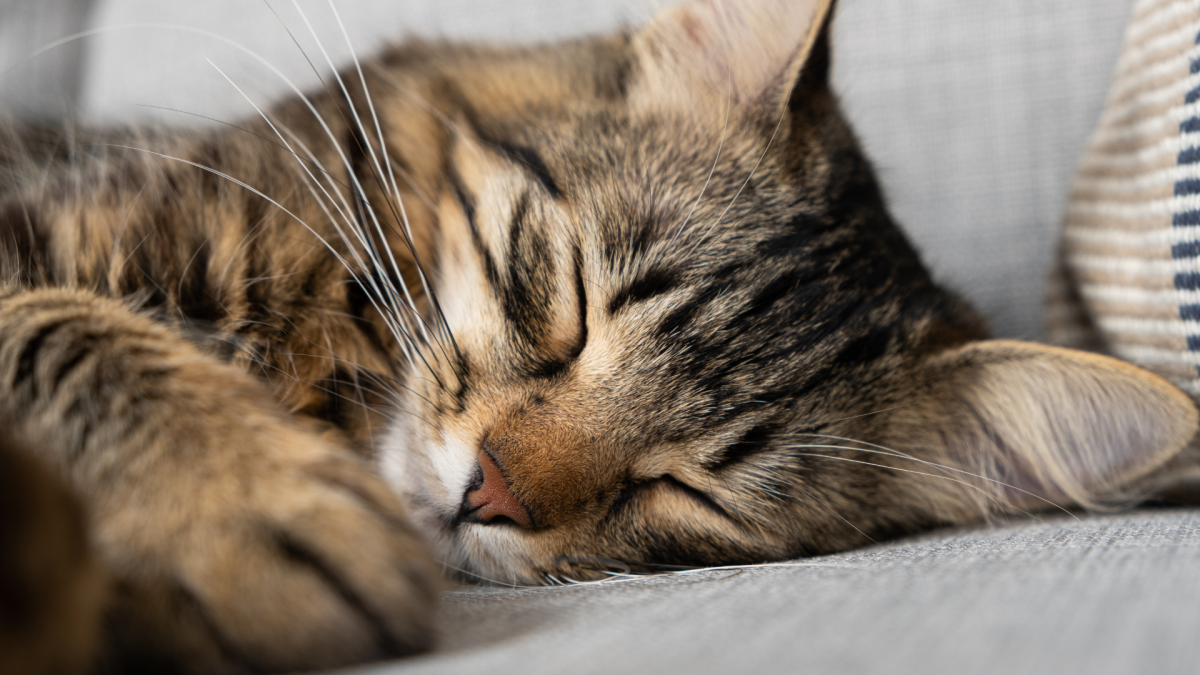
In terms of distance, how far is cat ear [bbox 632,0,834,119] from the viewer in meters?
0.94

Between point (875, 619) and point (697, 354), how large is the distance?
1.26 ft

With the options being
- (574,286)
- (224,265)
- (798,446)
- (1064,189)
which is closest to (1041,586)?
(798,446)

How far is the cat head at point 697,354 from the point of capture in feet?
2.71

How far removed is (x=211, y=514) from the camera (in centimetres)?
50

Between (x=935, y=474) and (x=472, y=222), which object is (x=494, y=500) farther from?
(x=935, y=474)

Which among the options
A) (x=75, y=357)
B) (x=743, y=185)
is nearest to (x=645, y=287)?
(x=743, y=185)

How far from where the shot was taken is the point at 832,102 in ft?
3.49

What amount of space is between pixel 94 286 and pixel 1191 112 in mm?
1238

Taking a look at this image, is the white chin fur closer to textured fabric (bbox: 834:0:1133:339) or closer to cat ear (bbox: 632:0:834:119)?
cat ear (bbox: 632:0:834:119)

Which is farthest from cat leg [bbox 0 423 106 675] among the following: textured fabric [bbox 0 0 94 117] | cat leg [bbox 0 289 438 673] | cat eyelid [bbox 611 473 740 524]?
textured fabric [bbox 0 0 94 117]

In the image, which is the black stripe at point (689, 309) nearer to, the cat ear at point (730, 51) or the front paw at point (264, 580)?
the cat ear at point (730, 51)

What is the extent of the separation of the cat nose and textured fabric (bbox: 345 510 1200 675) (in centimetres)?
8

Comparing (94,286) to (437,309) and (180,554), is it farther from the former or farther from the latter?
(180,554)

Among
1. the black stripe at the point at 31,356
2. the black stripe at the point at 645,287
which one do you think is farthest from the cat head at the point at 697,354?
the black stripe at the point at 31,356
